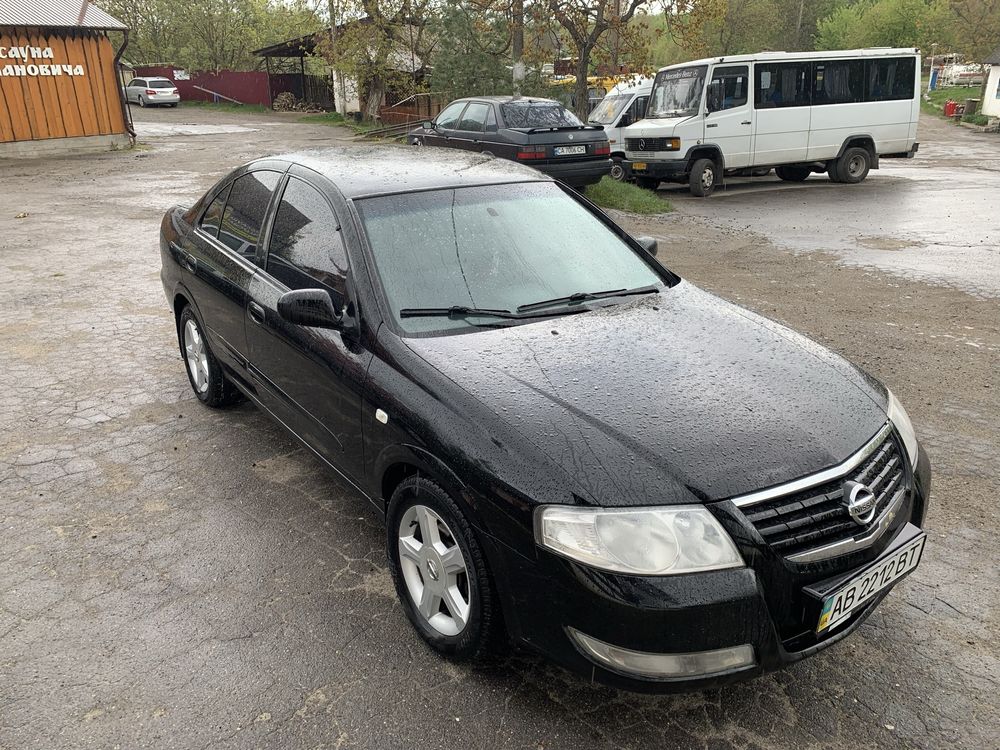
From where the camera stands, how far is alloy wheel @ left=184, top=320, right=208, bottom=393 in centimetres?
490

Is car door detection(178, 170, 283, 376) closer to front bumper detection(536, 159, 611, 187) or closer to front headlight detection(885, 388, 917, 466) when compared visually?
front headlight detection(885, 388, 917, 466)

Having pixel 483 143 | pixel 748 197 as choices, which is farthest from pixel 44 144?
pixel 748 197

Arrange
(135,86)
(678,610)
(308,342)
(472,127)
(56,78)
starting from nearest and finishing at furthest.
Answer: (678,610), (308,342), (472,127), (56,78), (135,86)

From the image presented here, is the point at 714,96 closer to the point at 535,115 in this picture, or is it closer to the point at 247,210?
the point at 535,115

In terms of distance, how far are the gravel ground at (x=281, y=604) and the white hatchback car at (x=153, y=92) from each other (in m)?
39.5

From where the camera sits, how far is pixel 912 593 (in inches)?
125

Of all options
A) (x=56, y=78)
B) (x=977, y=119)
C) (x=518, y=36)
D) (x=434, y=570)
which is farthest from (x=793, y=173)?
(x=977, y=119)

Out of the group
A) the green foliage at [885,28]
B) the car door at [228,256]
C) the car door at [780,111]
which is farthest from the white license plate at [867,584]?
the green foliage at [885,28]

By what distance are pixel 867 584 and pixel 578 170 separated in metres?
11.0

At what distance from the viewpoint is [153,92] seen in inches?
1615

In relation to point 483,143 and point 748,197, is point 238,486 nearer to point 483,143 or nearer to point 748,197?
point 483,143

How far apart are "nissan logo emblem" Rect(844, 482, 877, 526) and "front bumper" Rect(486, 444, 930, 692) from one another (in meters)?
0.12

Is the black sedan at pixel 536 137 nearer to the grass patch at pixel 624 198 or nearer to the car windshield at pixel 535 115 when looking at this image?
the car windshield at pixel 535 115

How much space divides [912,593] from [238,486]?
3.19m
